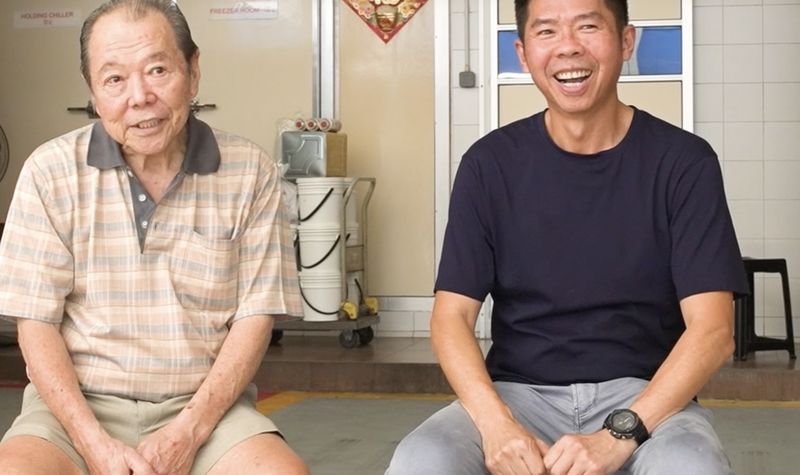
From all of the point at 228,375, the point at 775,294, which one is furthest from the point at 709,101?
the point at 228,375

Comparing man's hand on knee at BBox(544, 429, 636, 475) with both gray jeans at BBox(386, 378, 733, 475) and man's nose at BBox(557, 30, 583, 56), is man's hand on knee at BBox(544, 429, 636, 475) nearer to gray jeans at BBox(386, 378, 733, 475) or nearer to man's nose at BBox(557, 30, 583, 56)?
gray jeans at BBox(386, 378, 733, 475)

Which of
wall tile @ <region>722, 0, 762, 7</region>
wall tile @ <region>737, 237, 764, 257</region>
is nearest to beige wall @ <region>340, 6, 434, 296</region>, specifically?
wall tile @ <region>722, 0, 762, 7</region>

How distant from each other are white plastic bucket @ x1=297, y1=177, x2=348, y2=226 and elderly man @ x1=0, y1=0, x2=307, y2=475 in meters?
4.61

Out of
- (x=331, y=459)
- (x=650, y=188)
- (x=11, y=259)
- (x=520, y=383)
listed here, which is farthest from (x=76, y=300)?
(x=331, y=459)

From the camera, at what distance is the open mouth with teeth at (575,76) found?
7.78 ft

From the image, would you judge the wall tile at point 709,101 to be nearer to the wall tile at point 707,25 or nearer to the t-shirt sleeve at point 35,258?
the wall tile at point 707,25

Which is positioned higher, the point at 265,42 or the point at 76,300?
the point at 265,42

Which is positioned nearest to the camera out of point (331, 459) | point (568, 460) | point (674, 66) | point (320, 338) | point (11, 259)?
point (568, 460)

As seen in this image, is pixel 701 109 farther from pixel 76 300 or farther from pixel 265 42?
pixel 76 300

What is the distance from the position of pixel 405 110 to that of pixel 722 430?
130 inches

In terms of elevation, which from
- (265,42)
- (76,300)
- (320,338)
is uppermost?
(265,42)

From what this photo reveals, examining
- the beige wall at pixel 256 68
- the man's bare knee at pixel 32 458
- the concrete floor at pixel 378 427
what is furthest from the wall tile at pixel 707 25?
the man's bare knee at pixel 32 458

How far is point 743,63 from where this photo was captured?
723 cm

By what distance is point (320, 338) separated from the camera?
766 cm
